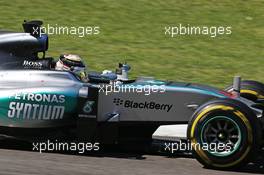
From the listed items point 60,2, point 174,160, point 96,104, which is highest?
point 60,2

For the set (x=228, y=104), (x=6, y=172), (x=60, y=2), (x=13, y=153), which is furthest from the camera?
(x=60, y=2)

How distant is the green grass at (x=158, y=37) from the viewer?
48.9ft

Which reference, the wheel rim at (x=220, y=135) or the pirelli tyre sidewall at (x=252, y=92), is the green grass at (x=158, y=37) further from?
the wheel rim at (x=220, y=135)

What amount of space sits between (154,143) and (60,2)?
10.9 meters

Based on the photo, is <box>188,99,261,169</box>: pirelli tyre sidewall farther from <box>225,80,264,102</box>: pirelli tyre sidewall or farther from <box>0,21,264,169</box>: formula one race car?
<box>225,80,264,102</box>: pirelli tyre sidewall

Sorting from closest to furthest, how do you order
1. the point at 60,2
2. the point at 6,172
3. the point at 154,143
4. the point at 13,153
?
the point at 6,172, the point at 13,153, the point at 154,143, the point at 60,2

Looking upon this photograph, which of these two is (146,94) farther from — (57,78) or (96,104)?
(57,78)

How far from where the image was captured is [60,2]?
19.2 m

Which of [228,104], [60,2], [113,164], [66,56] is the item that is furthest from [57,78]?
[60,2]

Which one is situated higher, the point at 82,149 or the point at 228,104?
the point at 228,104

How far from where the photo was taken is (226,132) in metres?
8.02

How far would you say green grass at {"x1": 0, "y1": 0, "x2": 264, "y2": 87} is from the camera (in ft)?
48.9

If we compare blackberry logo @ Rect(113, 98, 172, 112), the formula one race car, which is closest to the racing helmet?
the formula one race car

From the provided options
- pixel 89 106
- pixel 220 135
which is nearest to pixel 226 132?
pixel 220 135
